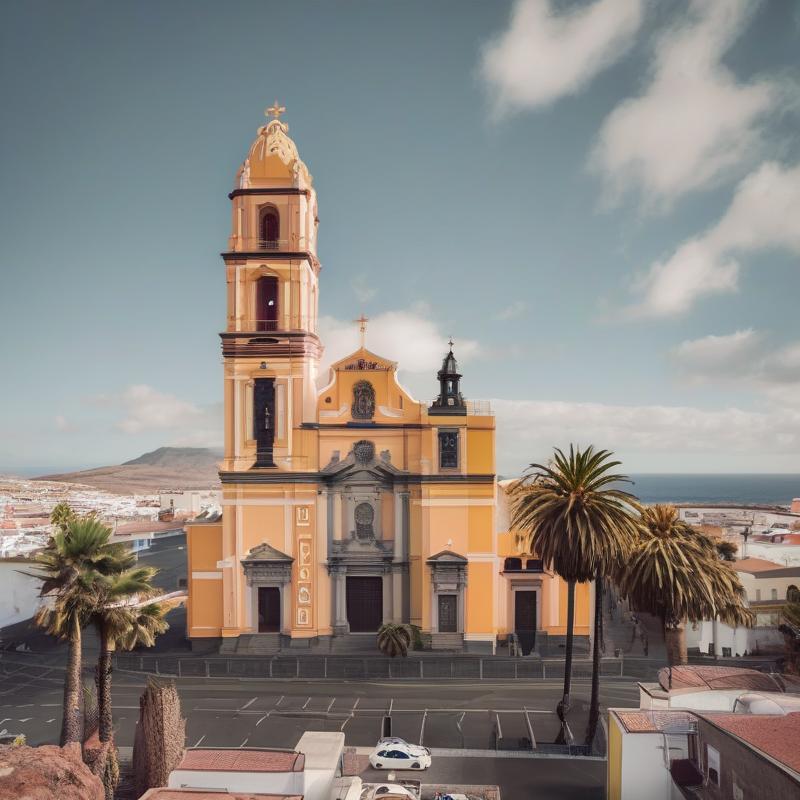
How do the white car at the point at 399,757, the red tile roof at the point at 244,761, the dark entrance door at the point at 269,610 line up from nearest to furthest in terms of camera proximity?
the red tile roof at the point at 244,761 < the white car at the point at 399,757 < the dark entrance door at the point at 269,610

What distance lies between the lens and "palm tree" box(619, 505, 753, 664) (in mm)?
30750

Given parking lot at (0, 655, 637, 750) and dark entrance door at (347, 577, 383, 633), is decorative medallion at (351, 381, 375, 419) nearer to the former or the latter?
dark entrance door at (347, 577, 383, 633)

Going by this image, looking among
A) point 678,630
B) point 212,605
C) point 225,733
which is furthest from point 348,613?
point 678,630

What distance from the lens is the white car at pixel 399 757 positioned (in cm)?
2666

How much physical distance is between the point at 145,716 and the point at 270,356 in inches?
987

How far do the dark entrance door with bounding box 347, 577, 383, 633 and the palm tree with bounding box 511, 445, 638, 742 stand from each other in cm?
1658

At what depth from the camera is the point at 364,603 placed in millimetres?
44344

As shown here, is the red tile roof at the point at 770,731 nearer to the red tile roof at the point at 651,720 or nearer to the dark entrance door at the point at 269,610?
the red tile roof at the point at 651,720

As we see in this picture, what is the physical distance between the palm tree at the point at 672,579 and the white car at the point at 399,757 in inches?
459

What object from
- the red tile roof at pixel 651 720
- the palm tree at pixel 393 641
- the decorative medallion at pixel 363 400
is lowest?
the palm tree at pixel 393 641

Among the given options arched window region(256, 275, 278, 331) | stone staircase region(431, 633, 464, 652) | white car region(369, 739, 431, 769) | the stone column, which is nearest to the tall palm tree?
white car region(369, 739, 431, 769)

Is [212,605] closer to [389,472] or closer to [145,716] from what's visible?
[389,472]

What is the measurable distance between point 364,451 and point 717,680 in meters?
24.4

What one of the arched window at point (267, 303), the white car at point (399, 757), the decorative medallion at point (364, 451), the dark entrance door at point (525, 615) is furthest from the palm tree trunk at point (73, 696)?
the dark entrance door at point (525, 615)
